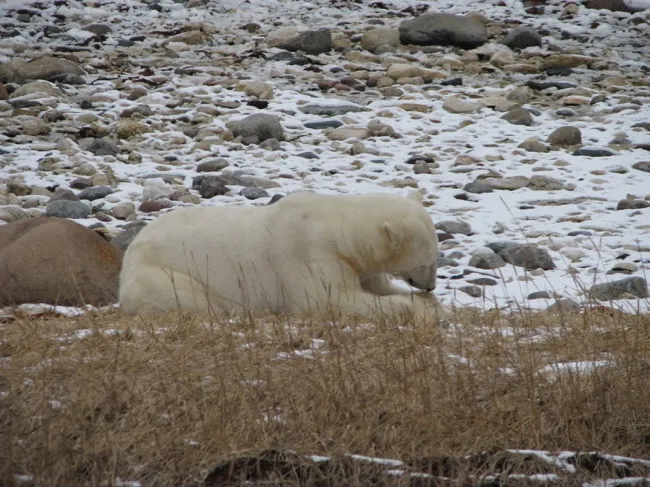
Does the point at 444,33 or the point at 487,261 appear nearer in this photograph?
the point at 487,261

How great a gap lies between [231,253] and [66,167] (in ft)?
17.8

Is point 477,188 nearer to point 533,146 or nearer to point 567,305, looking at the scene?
point 533,146

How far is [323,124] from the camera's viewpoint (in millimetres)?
12289

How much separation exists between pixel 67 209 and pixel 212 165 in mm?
2129

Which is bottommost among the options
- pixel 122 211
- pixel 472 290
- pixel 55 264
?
pixel 122 211

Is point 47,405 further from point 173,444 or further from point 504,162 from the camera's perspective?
point 504,162

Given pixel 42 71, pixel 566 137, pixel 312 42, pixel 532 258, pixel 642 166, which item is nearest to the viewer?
pixel 532 258

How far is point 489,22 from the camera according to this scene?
16906 millimetres

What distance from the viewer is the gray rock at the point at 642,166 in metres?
10.4

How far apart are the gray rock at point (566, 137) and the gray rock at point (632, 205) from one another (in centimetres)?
225

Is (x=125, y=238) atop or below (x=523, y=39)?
atop

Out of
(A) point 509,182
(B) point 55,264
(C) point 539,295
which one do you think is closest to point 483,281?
(C) point 539,295

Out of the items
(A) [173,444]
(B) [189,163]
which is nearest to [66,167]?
(B) [189,163]

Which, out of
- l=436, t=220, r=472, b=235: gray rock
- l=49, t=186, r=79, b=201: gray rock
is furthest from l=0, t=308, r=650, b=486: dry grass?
l=49, t=186, r=79, b=201: gray rock
